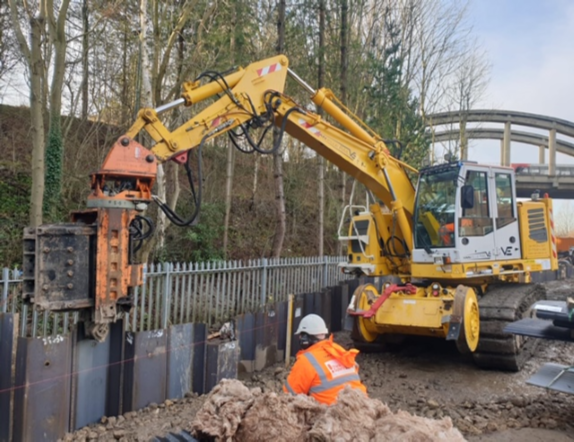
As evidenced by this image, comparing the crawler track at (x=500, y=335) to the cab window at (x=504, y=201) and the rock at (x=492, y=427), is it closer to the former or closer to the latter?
the cab window at (x=504, y=201)

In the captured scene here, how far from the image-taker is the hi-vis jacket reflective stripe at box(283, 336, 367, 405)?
3.41 meters

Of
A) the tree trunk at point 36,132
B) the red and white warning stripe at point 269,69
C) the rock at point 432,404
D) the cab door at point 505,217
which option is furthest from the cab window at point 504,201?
the tree trunk at point 36,132

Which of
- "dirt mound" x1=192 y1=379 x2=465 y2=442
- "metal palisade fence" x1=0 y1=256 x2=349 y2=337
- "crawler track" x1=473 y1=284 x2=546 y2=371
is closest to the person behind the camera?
"dirt mound" x1=192 y1=379 x2=465 y2=442

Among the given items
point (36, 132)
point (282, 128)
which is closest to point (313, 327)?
point (282, 128)

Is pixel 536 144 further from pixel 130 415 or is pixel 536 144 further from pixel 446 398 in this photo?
pixel 130 415

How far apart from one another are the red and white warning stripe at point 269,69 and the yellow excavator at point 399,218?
0.02 metres

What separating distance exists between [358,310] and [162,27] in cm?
780

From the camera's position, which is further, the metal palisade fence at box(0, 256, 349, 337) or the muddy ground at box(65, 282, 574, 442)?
the metal palisade fence at box(0, 256, 349, 337)

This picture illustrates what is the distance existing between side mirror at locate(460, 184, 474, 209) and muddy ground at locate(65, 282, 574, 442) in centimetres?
271

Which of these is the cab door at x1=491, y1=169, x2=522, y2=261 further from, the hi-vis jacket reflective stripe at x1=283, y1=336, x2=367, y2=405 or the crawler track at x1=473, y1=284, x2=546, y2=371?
the hi-vis jacket reflective stripe at x1=283, y1=336, x2=367, y2=405

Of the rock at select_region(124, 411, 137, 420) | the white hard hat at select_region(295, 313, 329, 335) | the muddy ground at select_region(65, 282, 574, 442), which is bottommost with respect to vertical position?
the muddy ground at select_region(65, 282, 574, 442)

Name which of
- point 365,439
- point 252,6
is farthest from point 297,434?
point 252,6

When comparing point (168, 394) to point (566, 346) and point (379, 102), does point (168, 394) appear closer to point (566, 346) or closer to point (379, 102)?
point (566, 346)

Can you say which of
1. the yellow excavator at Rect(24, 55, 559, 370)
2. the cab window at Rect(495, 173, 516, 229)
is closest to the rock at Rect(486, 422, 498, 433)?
the yellow excavator at Rect(24, 55, 559, 370)
